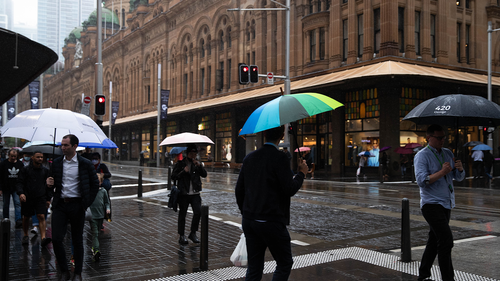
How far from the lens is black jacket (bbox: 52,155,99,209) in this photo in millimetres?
5918

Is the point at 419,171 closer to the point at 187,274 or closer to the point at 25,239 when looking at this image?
the point at 187,274

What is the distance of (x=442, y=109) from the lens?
238 inches

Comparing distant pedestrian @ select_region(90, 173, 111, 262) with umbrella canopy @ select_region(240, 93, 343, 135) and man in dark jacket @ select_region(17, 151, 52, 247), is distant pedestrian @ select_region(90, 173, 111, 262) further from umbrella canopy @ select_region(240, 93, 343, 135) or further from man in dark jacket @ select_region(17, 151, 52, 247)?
Answer: umbrella canopy @ select_region(240, 93, 343, 135)

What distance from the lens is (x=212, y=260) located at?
716cm

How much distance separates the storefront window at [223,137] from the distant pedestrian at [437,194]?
37.6 m

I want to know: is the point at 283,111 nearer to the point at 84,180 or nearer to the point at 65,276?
the point at 84,180

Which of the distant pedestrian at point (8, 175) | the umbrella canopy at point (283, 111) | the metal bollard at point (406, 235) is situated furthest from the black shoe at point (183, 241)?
the umbrella canopy at point (283, 111)

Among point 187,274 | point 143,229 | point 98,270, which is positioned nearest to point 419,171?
point 187,274

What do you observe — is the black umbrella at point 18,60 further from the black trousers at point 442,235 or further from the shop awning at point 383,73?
the shop awning at point 383,73

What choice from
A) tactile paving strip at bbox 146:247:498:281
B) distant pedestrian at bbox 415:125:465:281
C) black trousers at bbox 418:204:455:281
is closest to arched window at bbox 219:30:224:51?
tactile paving strip at bbox 146:247:498:281

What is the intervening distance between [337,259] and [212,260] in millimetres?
1905

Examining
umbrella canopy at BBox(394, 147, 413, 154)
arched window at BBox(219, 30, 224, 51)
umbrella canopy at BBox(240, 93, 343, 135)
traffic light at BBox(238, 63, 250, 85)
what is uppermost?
arched window at BBox(219, 30, 224, 51)

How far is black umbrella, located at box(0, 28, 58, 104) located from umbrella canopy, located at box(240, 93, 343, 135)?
1.95 meters

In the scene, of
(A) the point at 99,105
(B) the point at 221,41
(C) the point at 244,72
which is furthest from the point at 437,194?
(B) the point at 221,41
